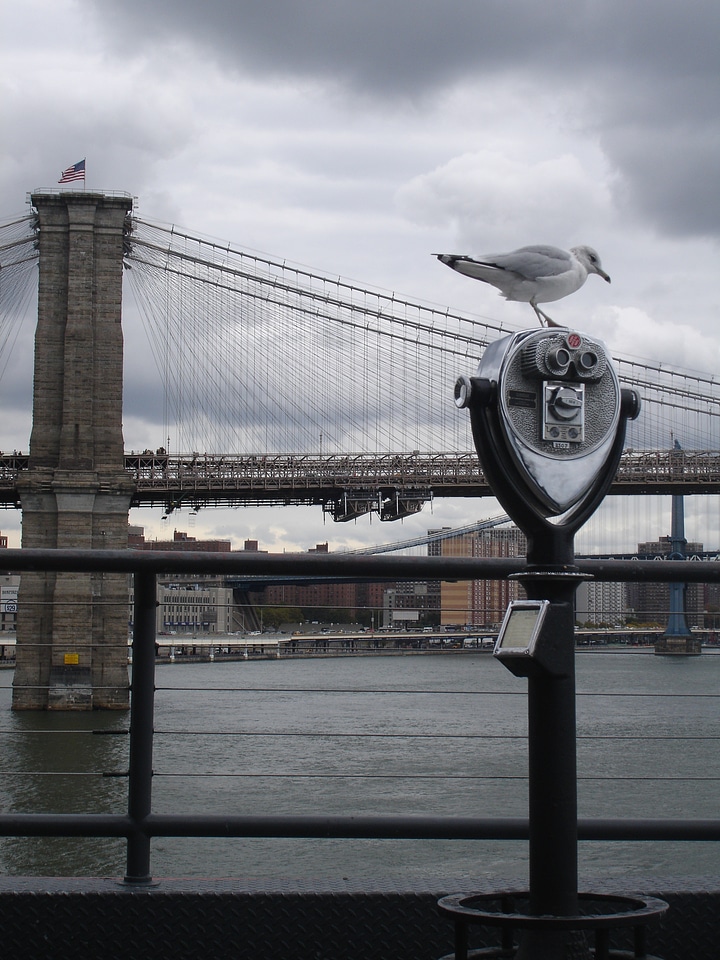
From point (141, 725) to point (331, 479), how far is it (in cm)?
3091

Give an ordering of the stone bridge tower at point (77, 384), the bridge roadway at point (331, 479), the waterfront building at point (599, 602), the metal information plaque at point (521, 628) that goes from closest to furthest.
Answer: the metal information plaque at point (521, 628), the waterfront building at point (599, 602), the stone bridge tower at point (77, 384), the bridge roadway at point (331, 479)

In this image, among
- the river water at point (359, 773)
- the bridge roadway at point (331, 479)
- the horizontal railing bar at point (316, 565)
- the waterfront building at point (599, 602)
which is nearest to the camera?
the horizontal railing bar at point (316, 565)

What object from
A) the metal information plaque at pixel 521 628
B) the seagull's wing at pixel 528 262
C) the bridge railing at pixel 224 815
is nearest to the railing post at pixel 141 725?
the bridge railing at pixel 224 815

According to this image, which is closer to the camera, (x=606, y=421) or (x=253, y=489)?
(x=606, y=421)

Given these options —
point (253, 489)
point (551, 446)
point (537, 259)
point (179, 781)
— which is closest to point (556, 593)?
point (551, 446)

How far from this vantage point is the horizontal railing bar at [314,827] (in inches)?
89.7

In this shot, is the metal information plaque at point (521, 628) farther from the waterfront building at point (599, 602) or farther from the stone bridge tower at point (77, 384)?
the stone bridge tower at point (77, 384)

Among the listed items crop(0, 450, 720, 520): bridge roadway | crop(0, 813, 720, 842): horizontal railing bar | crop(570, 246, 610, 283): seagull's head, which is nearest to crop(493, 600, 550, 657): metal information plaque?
crop(0, 813, 720, 842): horizontal railing bar

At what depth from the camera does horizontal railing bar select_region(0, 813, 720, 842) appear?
228cm

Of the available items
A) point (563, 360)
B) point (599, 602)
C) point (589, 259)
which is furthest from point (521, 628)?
point (599, 602)

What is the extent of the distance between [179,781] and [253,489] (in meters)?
16.3

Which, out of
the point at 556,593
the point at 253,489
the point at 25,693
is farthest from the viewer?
the point at 253,489

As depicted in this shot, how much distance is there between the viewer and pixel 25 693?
2844cm

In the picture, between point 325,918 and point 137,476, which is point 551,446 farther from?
point 137,476
